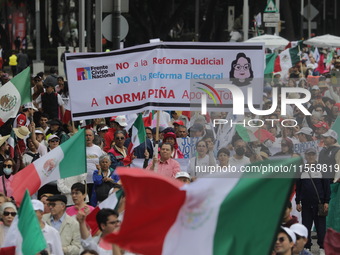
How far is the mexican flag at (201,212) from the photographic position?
7.90 m

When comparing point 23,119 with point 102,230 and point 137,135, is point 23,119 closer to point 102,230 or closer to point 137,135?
point 137,135

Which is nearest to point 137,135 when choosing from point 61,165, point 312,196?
point 312,196

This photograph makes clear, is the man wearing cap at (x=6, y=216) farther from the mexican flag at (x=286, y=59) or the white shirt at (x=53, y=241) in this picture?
the mexican flag at (x=286, y=59)

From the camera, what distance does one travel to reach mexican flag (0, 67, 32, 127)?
17.5 meters

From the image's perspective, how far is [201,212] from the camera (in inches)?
321

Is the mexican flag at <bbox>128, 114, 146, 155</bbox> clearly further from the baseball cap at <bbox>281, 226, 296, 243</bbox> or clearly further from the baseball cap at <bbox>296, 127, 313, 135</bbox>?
the baseball cap at <bbox>281, 226, 296, 243</bbox>

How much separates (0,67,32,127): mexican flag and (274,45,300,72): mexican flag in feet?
52.3

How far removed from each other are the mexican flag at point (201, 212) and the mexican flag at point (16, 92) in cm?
956

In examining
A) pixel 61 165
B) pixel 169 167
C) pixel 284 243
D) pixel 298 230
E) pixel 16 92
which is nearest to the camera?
pixel 284 243

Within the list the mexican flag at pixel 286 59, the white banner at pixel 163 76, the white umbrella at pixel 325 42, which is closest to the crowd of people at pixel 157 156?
the white banner at pixel 163 76

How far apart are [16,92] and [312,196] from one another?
14.7 ft

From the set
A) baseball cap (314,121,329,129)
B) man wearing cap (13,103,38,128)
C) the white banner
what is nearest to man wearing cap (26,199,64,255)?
the white banner

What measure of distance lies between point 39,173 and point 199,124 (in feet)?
15.2

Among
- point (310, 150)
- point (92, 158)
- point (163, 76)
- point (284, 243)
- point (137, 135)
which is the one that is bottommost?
point (92, 158)
